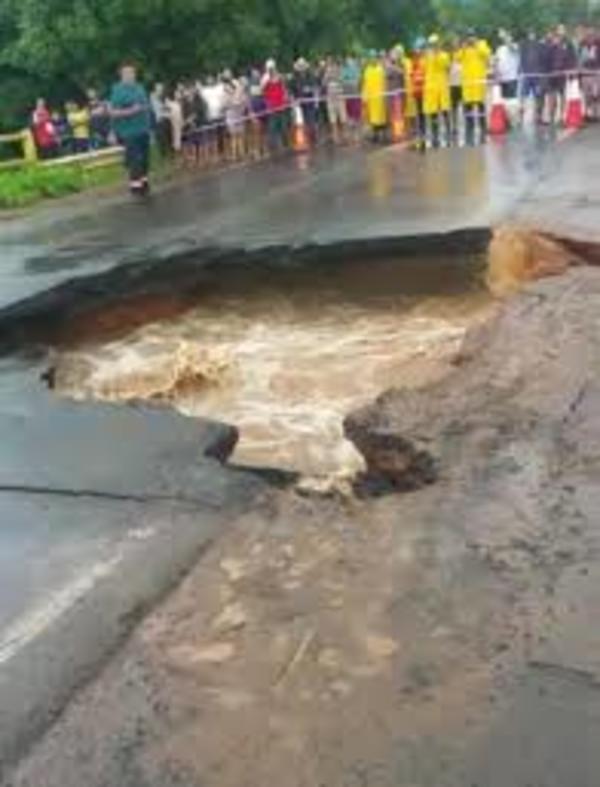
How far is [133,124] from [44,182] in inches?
81.8

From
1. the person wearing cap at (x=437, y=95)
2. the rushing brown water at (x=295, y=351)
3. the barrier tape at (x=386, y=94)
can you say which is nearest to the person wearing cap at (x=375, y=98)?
the barrier tape at (x=386, y=94)

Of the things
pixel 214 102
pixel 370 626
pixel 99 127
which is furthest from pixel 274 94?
pixel 370 626

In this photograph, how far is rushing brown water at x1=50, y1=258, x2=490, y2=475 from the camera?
8.18 m

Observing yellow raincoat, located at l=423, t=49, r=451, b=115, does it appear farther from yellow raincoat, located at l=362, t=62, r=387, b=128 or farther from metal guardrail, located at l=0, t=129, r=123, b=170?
metal guardrail, located at l=0, t=129, r=123, b=170

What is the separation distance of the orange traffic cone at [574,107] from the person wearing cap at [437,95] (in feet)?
7.08

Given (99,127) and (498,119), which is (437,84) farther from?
(99,127)

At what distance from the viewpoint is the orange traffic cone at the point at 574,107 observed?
2173 cm

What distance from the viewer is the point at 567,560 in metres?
4.66

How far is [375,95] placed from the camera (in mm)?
23984

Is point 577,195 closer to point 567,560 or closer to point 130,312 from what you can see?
point 130,312

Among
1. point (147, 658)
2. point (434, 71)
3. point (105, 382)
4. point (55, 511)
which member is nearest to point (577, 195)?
point (105, 382)

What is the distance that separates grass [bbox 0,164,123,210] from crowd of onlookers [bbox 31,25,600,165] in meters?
2.44

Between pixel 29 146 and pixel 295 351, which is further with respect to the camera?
pixel 29 146

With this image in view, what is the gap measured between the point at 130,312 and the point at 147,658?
7131mm
